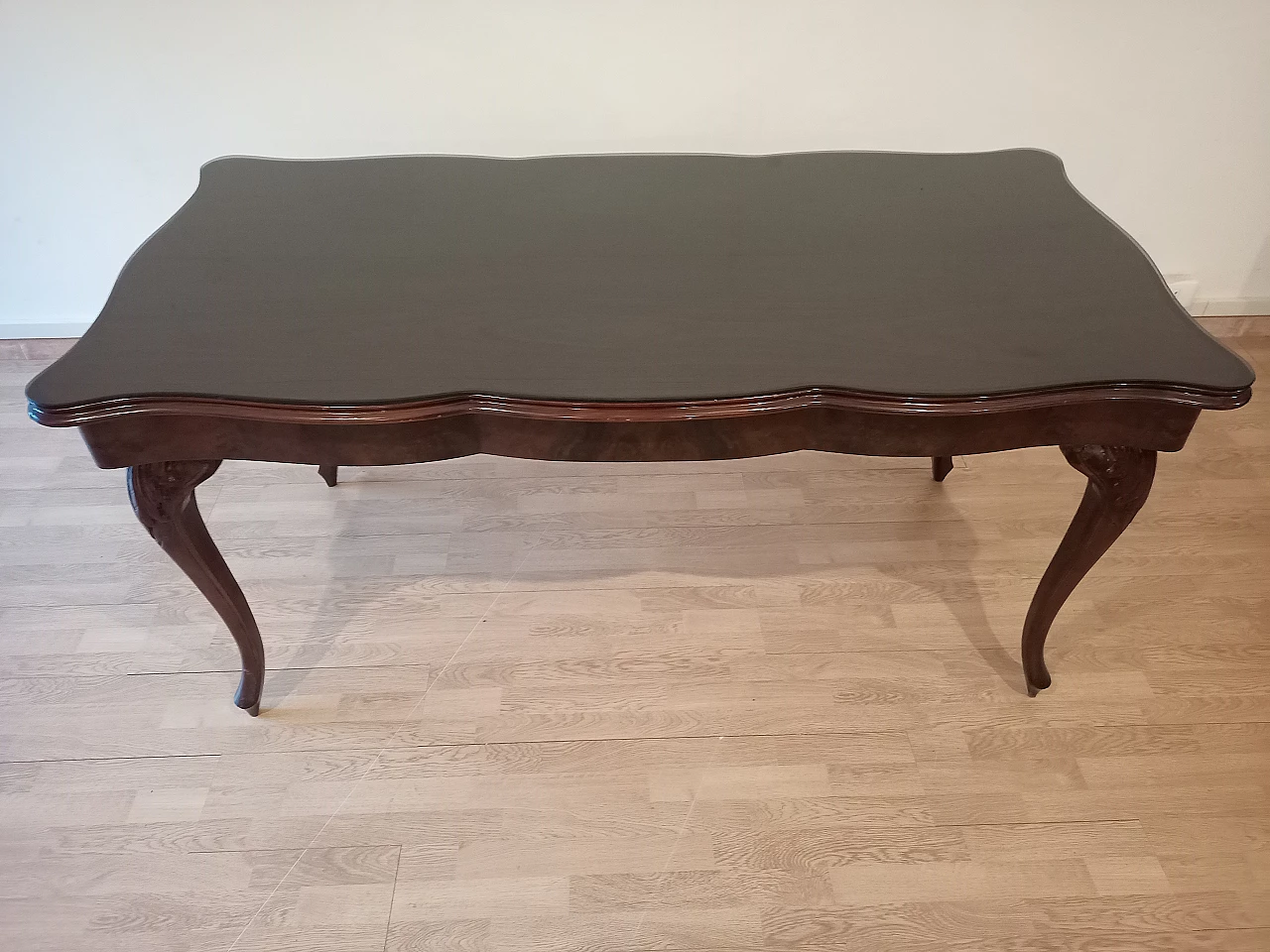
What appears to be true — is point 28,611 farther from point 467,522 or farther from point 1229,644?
point 1229,644

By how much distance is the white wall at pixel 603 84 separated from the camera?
1.81 meters

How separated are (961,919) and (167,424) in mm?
1298

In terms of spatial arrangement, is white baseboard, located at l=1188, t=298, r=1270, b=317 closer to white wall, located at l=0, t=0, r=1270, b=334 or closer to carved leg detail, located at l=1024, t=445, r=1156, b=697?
white wall, located at l=0, t=0, r=1270, b=334

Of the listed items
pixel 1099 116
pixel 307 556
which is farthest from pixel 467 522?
pixel 1099 116

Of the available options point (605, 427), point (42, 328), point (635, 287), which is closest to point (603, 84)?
point (635, 287)

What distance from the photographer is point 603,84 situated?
1885mm

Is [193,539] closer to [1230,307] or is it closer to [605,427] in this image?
[605,427]

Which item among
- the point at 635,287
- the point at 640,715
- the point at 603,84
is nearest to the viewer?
the point at 635,287

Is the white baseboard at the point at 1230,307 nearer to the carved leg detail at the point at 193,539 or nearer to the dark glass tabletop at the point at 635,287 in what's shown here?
the dark glass tabletop at the point at 635,287

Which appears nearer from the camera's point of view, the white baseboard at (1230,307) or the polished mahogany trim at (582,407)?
the polished mahogany trim at (582,407)

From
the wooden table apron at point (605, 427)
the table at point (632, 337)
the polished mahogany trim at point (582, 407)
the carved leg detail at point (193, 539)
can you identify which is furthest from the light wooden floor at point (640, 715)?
the polished mahogany trim at point (582, 407)

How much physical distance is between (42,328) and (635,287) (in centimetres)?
186

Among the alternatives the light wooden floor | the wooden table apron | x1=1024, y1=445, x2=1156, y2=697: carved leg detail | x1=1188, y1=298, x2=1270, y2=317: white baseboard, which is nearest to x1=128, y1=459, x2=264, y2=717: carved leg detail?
the wooden table apron

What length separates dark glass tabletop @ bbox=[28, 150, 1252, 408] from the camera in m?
1.08
